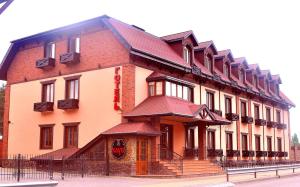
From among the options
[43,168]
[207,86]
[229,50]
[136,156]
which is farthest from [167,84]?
[229,50]

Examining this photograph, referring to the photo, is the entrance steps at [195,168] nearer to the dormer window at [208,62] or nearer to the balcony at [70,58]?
the balcony at [70,58]

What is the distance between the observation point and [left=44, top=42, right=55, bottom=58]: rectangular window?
102ft

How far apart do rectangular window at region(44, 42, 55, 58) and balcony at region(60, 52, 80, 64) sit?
224cm

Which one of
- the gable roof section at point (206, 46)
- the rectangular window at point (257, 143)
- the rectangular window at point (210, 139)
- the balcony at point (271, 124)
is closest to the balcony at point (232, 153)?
the rectangular window at point (210, 139)

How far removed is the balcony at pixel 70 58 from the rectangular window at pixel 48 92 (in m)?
2.63

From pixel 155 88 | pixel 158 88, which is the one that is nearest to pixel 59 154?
pixel 155 88

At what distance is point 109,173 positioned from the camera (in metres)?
24.8

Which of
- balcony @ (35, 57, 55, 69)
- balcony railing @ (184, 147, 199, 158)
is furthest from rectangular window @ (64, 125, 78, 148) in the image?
balcony railing @ (184, 147, 199, 158)

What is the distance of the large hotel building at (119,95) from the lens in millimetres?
25719

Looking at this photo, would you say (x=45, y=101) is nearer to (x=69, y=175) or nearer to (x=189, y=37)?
(x=69, y=175)

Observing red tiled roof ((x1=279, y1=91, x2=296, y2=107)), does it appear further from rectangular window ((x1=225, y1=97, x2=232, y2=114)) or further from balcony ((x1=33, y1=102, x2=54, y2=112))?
balcony ((x1=33, y1=102, x2=54, y2=112))

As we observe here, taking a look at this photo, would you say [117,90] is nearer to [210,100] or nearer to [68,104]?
[68,104]

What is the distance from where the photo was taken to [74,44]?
29.7m

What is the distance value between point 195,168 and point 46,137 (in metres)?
11.3
